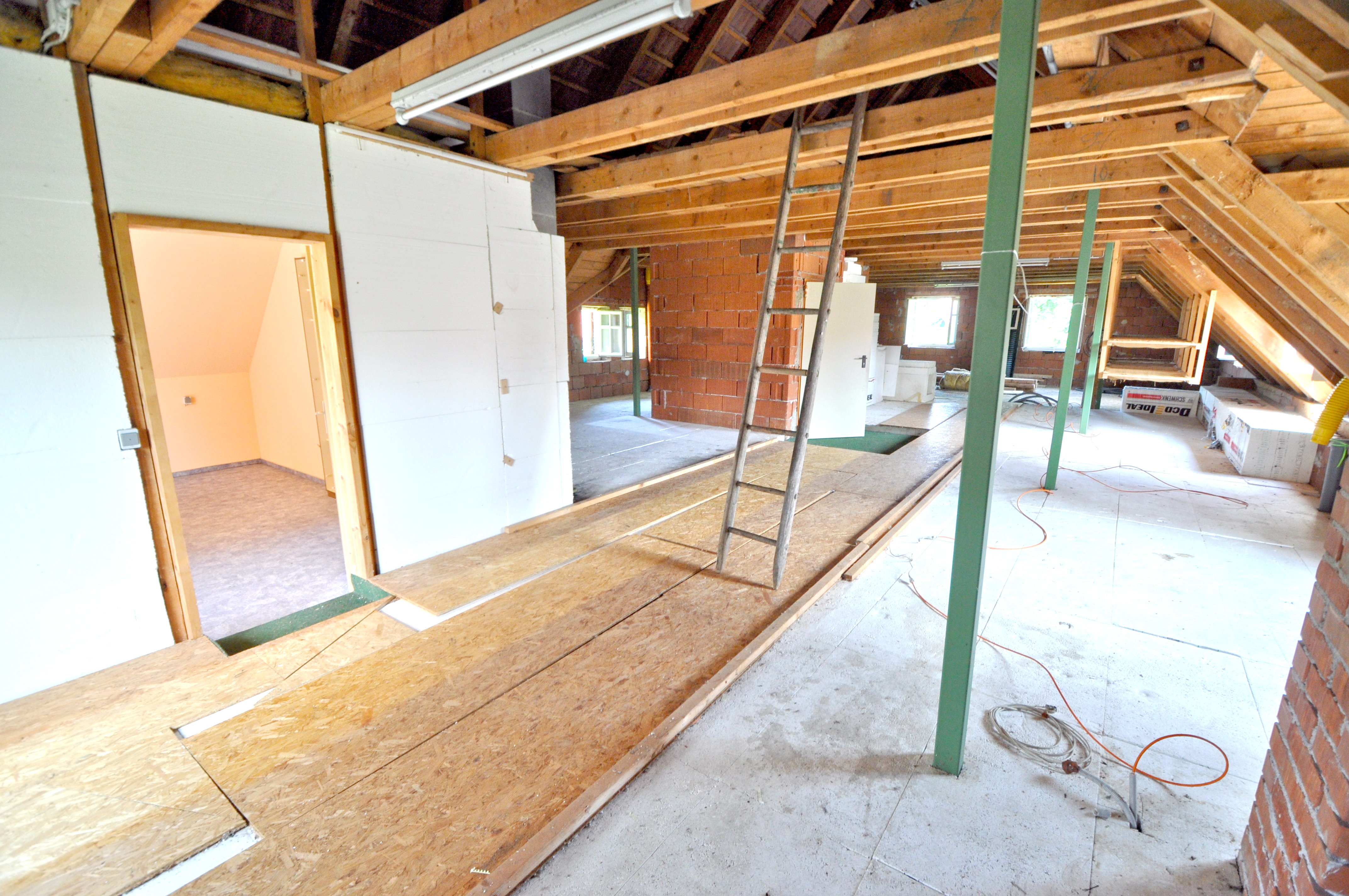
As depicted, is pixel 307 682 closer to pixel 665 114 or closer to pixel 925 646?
pixel 925 646

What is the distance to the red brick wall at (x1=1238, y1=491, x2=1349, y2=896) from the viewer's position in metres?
1.08

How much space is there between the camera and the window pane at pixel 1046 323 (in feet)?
46.5

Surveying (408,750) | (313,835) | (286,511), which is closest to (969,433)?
(408,750)

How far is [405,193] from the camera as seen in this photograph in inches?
128

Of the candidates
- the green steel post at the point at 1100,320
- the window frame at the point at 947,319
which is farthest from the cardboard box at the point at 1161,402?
the window frame at the point at 947,319

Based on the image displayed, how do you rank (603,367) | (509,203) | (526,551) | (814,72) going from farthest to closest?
(603,367) → (509,203) → (526,551) → (814,72)

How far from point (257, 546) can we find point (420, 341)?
82.6 inches

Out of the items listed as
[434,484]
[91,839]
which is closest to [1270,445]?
[434,484]

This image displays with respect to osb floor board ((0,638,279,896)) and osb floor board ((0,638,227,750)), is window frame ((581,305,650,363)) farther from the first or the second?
osb floor board ((0,638,279,896))

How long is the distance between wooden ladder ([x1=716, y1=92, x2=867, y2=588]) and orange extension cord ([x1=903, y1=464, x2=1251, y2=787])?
2.72 ft

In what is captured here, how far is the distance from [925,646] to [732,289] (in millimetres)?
5623

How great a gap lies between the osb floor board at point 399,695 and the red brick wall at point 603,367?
24.0ft

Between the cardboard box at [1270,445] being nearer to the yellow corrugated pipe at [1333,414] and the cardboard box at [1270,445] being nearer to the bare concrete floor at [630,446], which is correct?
the yellow corrugated pipe at [1333,414]

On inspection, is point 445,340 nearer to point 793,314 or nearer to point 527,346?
point 527,346
